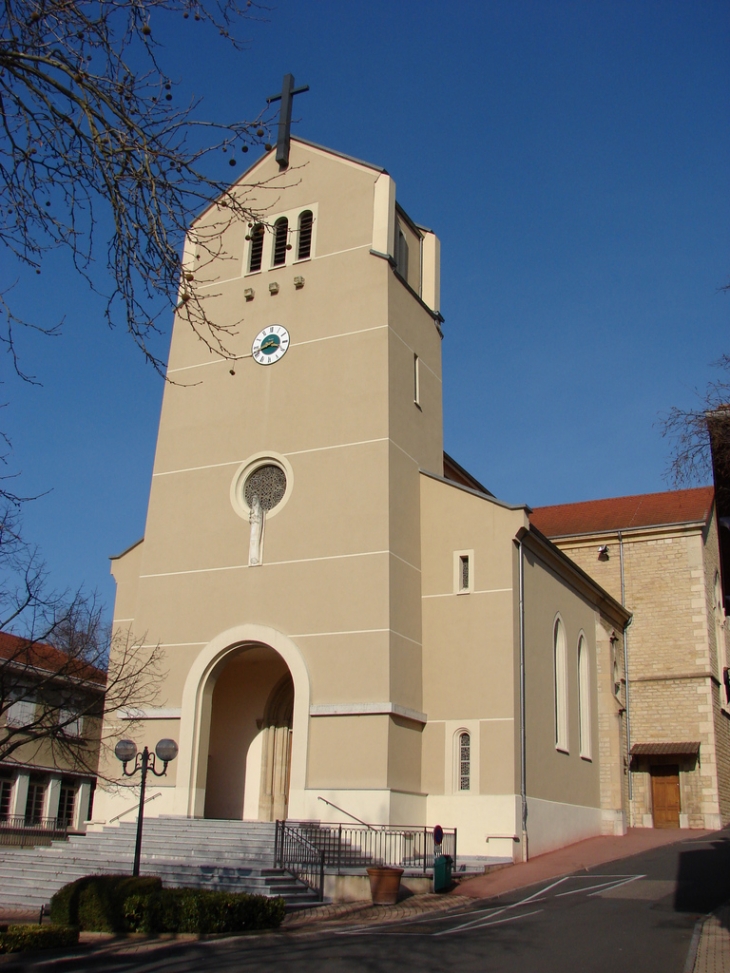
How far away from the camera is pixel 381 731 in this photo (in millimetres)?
20125

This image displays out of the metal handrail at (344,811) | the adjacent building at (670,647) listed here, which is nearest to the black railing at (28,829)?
the metal handrail at (344,811)

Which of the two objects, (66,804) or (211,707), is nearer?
(211,707)

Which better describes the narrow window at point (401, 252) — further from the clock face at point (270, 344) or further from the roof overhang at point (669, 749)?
the roof overhang at point (669, 749)

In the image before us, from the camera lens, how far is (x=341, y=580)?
21.7 meters

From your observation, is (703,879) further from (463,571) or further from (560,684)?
(560,684)

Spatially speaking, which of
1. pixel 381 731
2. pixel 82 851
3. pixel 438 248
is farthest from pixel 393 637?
pixel 438 248

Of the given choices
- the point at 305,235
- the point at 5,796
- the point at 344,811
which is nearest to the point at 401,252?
the point at 305,235

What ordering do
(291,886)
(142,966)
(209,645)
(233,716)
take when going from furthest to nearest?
1. (233,716)
2. (209,645)
3. (291,886)
4. (142,966)

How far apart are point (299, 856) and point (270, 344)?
42.7 feet

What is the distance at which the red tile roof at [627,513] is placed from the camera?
35.5 m

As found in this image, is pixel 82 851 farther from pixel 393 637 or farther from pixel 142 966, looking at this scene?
pixel 142 966

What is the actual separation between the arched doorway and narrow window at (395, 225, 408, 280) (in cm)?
1095

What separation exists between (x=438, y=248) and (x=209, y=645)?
13462mm

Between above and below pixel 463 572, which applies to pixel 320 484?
above
